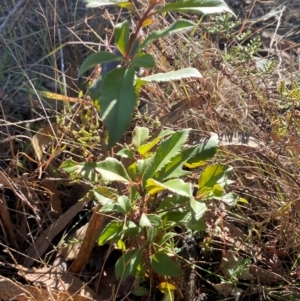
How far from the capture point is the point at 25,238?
1.85 metres

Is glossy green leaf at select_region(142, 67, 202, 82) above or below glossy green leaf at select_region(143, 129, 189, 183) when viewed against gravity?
above

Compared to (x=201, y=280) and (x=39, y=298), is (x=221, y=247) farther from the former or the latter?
(x=39, y=298)

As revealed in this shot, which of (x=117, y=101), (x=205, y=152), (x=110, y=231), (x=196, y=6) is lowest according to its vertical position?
(x=110, y=231)

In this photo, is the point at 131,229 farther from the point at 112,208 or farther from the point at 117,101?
the point at 117,101

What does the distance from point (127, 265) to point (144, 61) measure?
505 mm

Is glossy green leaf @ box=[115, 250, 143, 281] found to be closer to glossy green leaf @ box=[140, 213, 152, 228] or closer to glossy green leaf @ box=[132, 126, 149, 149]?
glossy green leaf @ box=[140, 213, 152, 228]

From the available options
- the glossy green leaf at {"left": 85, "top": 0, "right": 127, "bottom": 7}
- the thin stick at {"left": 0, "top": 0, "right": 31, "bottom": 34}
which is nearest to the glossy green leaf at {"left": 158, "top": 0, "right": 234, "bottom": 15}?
the glossy green leaf at {"left": 85, "top": 0, "right": 127, "bottom": 7}

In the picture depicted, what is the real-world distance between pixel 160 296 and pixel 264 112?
62 cm

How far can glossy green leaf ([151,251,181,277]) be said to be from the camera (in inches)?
58.1

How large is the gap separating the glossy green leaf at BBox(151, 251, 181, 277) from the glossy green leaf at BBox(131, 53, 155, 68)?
0.49 meters

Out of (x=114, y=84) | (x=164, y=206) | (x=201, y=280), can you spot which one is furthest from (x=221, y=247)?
(x=114, y=84)

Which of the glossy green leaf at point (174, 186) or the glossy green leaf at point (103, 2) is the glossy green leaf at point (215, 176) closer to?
the glossy green leaf at point (174, 186)

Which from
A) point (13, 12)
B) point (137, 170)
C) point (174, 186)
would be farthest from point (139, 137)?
point (13, 12)

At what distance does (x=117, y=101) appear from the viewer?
1231mm
